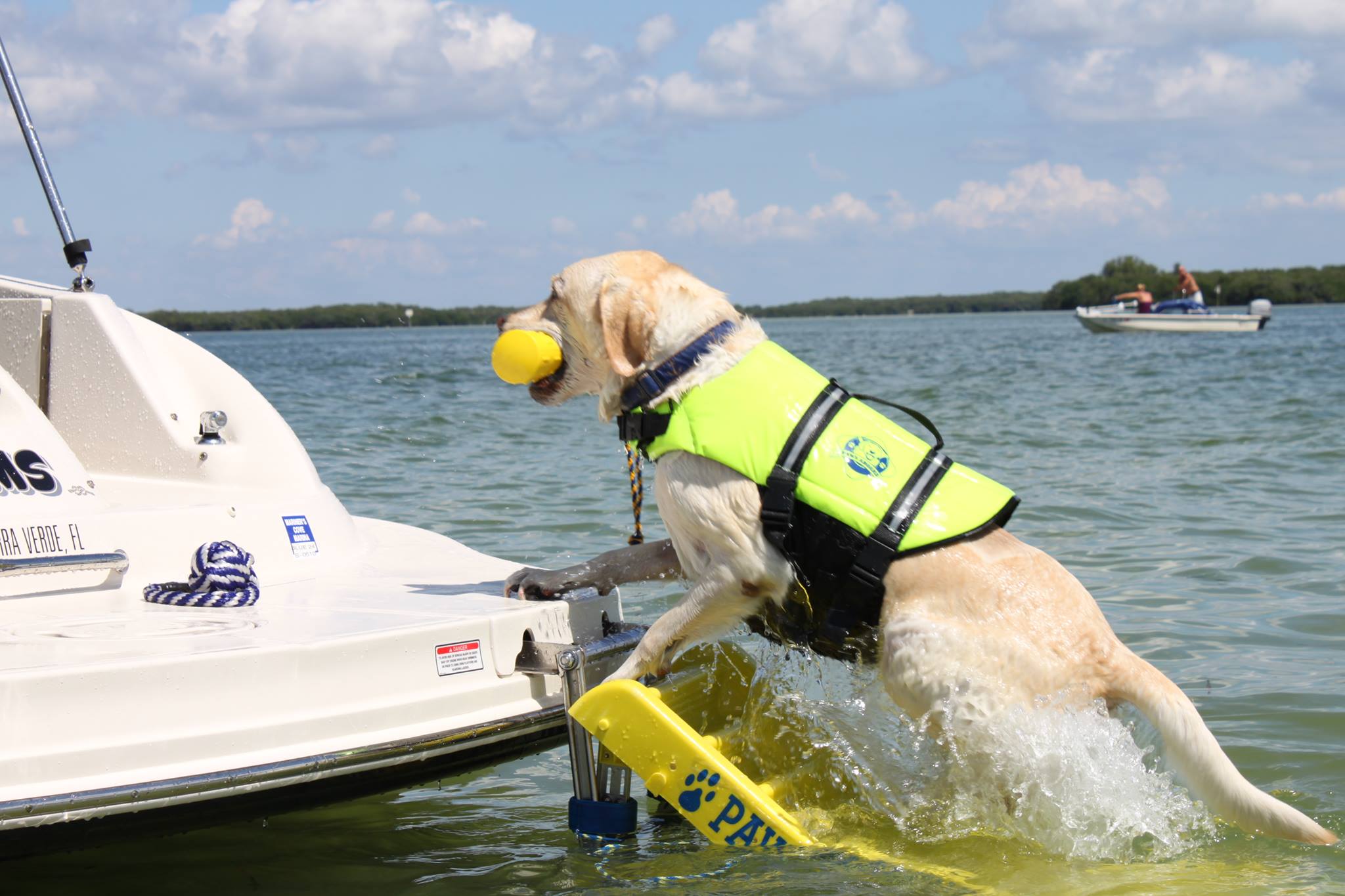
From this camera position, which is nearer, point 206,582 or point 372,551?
point 206,582

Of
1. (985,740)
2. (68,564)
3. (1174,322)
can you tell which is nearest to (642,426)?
(985,740)

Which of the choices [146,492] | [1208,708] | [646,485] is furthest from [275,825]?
[646,485]

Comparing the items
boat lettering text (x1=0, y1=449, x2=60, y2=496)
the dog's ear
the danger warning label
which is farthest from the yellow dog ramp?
boat lettering text (x1=0, y1=449, x2=60, y2=496)

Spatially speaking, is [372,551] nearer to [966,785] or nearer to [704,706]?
[704,706]

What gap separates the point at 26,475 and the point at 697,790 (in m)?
2.31

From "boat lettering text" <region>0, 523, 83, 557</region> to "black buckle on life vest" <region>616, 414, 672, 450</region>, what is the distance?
174 cm

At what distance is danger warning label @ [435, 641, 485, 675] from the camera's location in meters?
3.56

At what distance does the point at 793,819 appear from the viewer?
366cm

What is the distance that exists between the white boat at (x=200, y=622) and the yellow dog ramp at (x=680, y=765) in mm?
215

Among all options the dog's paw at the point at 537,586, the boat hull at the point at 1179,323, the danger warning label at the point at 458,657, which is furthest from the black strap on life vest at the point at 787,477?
the boat hull at the point at 1179,323

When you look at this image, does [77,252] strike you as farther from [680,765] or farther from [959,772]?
[959,772]

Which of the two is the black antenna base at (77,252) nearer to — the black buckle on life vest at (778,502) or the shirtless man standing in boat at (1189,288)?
the black buckle on life vest at (778,502)

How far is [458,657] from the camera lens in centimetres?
362

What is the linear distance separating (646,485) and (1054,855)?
272 inches
